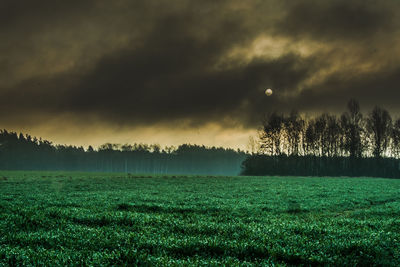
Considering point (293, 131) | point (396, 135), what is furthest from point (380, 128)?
point (293, 131)

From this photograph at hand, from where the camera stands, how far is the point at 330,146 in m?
113

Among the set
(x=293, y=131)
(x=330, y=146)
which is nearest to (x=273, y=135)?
(x=293, y=131)

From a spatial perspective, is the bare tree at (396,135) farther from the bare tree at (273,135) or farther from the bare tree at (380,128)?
the bare tree at (273,135)

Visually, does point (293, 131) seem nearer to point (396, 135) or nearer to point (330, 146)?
point (330, 146)

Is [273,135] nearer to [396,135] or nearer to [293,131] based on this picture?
[293,131]

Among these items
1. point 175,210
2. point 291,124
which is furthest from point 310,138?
point 175,210

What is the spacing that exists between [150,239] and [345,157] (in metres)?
119

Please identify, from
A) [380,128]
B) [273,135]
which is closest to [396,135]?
[380,128]

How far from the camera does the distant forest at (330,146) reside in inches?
4218

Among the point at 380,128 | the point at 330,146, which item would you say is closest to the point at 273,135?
the point at 330,146

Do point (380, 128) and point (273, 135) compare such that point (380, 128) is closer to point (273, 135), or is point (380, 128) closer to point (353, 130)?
point (353, 130)

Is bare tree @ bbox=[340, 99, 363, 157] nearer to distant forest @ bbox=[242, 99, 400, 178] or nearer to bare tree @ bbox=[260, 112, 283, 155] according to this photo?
distant forest @ bbox=[242, 99, 400, 178]

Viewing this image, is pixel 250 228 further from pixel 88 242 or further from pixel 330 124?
pixel 330 124

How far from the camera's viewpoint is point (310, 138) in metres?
113
